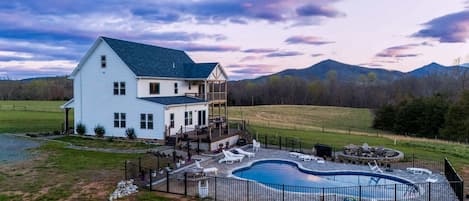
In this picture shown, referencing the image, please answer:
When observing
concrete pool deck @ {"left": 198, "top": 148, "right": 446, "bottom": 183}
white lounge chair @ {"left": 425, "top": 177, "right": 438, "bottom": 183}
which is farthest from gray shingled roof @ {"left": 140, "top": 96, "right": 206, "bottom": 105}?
white lounge chair @ {"left": 425, "top": 177, "right": 438, "bottom": 183}

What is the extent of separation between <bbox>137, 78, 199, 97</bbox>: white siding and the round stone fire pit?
14.9 metres

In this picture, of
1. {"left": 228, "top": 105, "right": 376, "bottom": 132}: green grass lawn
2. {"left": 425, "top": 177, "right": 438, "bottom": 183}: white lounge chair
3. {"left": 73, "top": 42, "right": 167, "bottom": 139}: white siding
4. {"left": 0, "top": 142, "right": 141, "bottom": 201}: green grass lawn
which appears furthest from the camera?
{"left": 228, "top": 105, "right": 376, "bottom": 132}: green grass lawn

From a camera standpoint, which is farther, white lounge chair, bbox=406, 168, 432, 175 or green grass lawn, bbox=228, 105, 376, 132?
green grass lawn, bbox=228, 105, 376, 132

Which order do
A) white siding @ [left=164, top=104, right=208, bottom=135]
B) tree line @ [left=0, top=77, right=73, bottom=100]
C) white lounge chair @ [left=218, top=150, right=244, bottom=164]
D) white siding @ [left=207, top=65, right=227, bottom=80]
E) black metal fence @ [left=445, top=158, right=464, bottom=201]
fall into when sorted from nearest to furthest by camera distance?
black metal fence @ [left=445, top=158, right=464, bottom=201]
white lounge chair @ [left=218, top=150, right=244, bottom=164]
white siding @ [left=164, top=104, right=208, bottom=135]
white siding @ [left=207, top=65, right=227, bottom=80]
tree line @ [left=0, top=77, right=73, bottom=100]

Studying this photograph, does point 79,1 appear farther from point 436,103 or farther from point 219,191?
point 436,103

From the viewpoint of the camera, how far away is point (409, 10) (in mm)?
28344

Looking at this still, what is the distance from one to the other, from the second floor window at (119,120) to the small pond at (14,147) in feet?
17.8

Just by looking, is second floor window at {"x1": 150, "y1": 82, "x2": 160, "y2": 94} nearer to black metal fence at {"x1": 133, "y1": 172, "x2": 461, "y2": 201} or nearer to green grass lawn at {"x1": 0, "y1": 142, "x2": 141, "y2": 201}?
green grass lawn at {"x1": 0, "y1": 142, "x2": 141, "y2": 201}

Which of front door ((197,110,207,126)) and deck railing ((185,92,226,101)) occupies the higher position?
deck railing ((185,92,226,101))

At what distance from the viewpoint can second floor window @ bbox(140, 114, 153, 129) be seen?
26.3 meters

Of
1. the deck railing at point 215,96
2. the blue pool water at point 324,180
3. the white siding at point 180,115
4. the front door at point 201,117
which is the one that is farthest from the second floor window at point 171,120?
the blue pool water at point 324,180

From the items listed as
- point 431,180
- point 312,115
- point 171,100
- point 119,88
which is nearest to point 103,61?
point 119,88

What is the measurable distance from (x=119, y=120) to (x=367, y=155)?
17827 millimetres

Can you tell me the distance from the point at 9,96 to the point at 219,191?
292 feet
